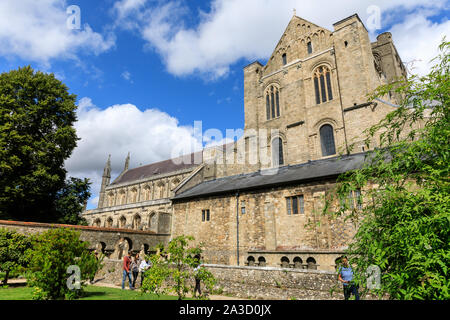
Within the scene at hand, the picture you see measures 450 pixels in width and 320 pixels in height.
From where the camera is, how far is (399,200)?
4.63 meters

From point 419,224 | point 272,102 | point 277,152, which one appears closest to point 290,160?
point 277,152

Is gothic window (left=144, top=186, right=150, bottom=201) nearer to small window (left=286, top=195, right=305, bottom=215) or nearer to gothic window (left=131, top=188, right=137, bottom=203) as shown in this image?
gothic window (left=131, top=188, right=137, bottom=203)

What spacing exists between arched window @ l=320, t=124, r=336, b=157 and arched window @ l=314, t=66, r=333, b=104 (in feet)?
9.27

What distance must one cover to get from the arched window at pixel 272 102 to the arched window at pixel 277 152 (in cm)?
303

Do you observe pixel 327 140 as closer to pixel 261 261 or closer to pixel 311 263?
pixel 311 263

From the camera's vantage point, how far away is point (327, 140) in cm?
2361

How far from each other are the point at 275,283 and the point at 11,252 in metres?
11.7

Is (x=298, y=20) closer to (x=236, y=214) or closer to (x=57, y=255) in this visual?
(x=236, y=214)

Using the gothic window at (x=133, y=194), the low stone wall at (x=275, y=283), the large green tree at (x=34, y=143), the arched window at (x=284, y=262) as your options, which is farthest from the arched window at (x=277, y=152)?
the gothic window at (x=133, y=194)

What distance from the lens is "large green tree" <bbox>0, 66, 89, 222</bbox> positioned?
65.3 feet

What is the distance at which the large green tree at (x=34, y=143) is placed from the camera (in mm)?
19891

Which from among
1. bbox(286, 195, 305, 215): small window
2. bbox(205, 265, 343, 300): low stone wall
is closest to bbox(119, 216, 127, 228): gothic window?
bbox(286, 195, 305, 215): small window

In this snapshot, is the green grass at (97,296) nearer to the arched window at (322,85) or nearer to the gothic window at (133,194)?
the arched window at (322,85)
